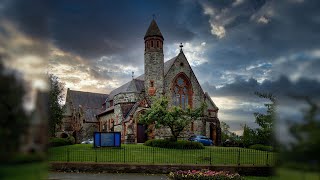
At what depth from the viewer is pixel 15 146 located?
1438 millimetres

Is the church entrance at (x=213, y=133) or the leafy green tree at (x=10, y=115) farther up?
the leafy green tree at (x=10, y=115)

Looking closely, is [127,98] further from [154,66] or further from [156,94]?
[154,66]

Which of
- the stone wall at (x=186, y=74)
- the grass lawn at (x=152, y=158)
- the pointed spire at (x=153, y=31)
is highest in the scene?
the pointed spire at (x=153, y=31)

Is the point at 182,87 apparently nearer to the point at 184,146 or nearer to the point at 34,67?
the point at 184,146

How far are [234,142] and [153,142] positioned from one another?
804 inches

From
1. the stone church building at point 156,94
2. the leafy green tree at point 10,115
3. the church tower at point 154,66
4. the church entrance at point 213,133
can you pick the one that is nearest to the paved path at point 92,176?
the leafy green tree at point 10,115

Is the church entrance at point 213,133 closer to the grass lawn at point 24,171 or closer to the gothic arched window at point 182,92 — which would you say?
the gothic arched window at point 182,92

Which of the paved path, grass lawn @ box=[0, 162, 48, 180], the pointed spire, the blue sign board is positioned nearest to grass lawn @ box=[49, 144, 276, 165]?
the paved path

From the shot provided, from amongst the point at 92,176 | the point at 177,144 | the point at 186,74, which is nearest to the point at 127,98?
the point at 186,74

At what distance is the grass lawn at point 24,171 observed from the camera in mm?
1402

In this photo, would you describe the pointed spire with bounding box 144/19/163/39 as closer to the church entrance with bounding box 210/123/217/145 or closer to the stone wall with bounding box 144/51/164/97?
the stone wall with bounding box 144/51/164/97

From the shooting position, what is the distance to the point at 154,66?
5922 centimetres

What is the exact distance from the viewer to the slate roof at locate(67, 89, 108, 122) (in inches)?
3015

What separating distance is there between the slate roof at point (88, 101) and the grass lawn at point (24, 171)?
244 feet
